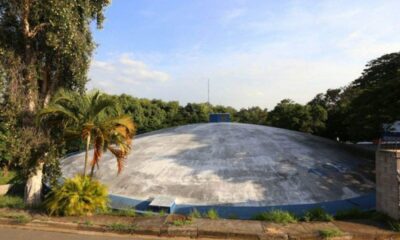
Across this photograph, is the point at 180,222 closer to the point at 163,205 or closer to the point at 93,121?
the point at 93,121

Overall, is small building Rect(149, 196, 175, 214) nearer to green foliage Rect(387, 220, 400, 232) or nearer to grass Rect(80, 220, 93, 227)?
grass Rect(80, 220, 93, 227)

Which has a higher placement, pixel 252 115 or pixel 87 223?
→ pixel 252 115

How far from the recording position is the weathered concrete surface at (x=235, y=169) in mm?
14852

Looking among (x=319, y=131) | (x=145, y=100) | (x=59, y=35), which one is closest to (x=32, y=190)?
(x=59, y=35)

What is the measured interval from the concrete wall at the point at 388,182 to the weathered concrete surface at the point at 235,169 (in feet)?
19.7

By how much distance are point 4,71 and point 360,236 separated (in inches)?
372

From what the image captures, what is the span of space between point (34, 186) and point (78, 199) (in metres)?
3.11

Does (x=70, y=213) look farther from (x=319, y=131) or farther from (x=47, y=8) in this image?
(x=319, y=131)

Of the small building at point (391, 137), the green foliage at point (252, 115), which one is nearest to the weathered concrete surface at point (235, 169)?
the small building at point (391, 137)

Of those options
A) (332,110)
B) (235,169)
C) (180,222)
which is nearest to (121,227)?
(180,222)

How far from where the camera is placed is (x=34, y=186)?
441 inches

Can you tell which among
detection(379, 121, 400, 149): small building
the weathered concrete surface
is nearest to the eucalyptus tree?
the weathered concrete surface

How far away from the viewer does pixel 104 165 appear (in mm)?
18172

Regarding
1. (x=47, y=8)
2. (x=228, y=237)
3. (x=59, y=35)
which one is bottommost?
(x=228, y=237)
